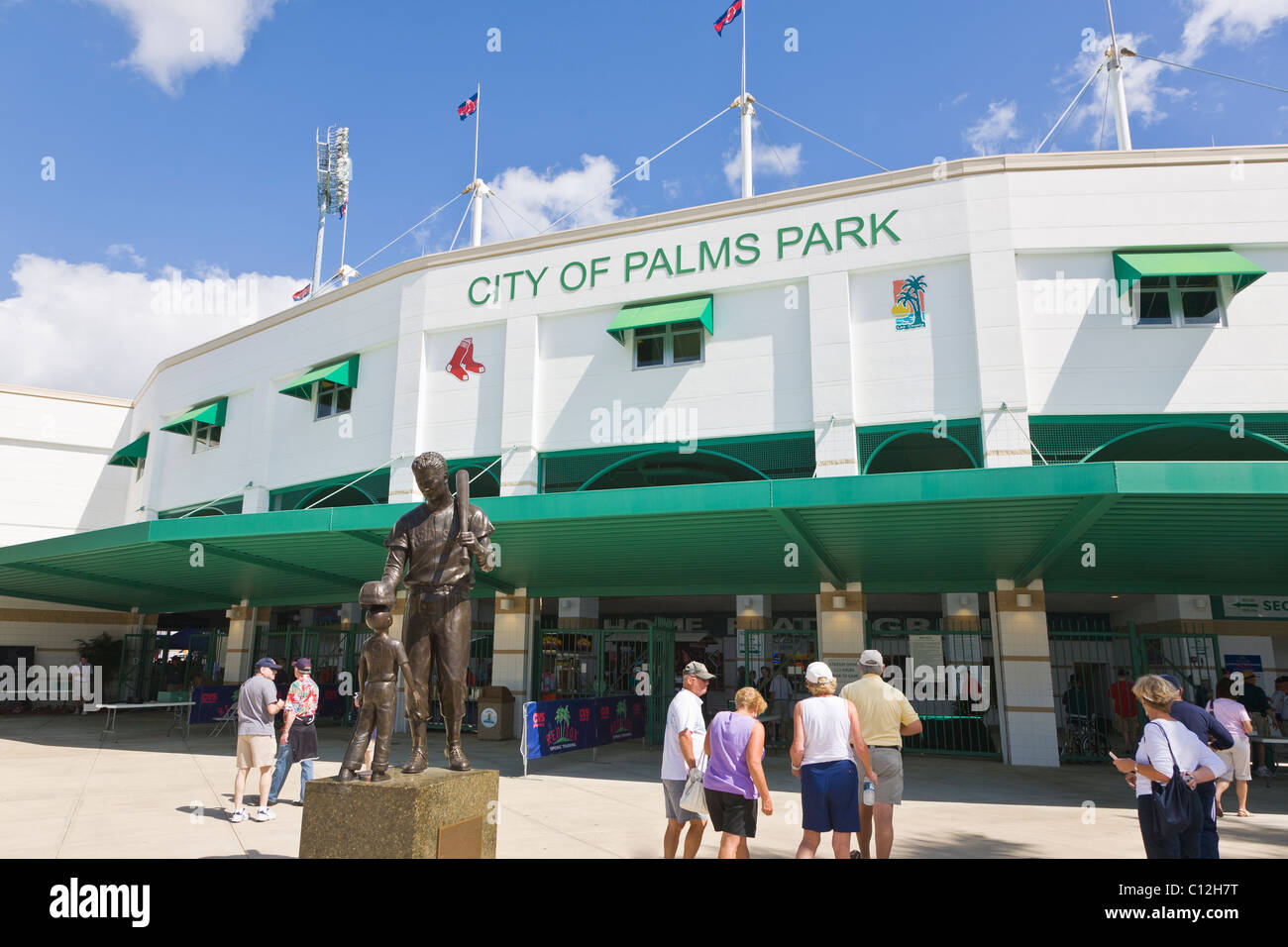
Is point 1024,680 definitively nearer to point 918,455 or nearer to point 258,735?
point 918,455

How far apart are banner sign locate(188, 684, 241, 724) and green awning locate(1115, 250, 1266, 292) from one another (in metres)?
20.8

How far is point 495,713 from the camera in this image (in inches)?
668

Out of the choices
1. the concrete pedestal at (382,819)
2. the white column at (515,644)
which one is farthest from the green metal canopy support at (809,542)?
the white column at (515,644)

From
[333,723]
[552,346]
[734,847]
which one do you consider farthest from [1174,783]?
[333,723]

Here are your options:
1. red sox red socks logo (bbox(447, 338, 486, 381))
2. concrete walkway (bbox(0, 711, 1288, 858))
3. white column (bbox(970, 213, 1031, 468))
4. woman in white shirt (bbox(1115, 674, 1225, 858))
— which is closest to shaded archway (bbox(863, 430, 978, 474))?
white column (bbox(970, 213, 1031, 468))

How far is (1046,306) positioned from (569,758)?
11776 millimetres

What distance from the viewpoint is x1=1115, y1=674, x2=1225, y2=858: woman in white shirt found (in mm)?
4691

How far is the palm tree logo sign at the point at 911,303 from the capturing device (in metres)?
14.8

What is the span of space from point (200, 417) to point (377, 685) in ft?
64.3

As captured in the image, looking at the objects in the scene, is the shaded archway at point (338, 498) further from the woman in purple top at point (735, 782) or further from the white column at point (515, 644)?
the woman in purple top at point (735, 782)

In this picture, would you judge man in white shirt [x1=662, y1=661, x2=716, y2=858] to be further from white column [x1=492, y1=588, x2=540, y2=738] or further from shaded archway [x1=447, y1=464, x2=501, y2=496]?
white column [x1=492, y1=588, x2=540, y2=738]

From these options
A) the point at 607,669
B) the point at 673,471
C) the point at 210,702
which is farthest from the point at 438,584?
the point at 607,669

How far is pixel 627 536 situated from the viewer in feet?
42.5
